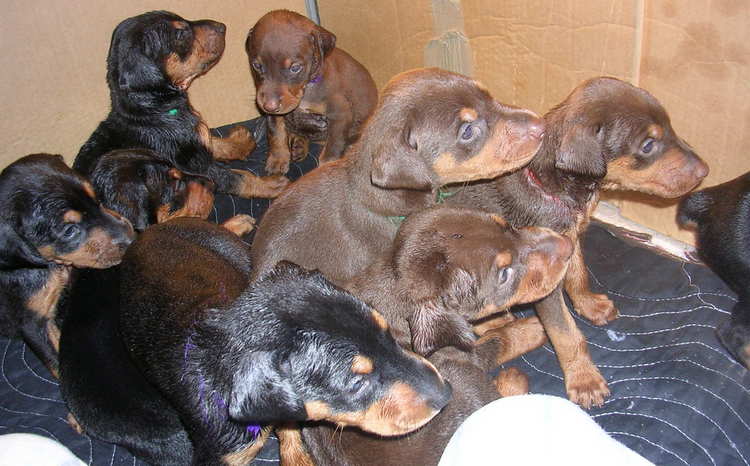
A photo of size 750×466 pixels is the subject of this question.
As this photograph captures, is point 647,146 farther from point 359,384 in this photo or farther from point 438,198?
point 359,384

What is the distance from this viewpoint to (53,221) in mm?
4586

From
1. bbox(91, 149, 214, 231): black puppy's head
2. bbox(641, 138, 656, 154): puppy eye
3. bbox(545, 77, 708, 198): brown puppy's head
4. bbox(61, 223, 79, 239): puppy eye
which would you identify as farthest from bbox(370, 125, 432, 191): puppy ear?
bbox(61, 223, 79, 239): puppy eye

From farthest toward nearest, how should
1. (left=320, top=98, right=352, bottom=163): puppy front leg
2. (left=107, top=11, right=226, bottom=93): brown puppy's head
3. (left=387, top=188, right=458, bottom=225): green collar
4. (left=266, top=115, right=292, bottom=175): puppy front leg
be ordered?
(left=266, top=115, right=292, bottom=175): puppy front leg, (left=320, top=98, right=352, bottom=163): puppy front leg, (left=107, top=11, right=226, bottom=93): brown puppy's head, (left=387, top=188, right=458, bottom=225): green collar

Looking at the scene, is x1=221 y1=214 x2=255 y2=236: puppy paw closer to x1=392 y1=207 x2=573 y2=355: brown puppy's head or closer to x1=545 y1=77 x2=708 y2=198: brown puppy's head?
x1=392 y1=207 x2=573 y2=355: brown puppy's head

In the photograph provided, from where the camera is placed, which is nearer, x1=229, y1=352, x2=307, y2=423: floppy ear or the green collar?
x1=229, y1=352, x2=307, y2=423: floppy ear

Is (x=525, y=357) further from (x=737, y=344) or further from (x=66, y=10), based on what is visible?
(x=66, y=10)

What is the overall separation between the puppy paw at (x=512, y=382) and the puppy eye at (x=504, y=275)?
0.83 meters

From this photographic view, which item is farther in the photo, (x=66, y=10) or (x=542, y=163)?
(x=66, y=10)

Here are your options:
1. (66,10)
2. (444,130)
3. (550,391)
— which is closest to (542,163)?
(444,130)

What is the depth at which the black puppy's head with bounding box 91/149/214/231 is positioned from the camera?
5109 millimetres

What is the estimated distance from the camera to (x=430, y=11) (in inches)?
223

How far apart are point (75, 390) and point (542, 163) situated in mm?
3264

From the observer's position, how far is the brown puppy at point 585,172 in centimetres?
369

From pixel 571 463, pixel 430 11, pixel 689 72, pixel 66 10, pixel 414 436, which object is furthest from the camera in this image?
pixel 66 10
